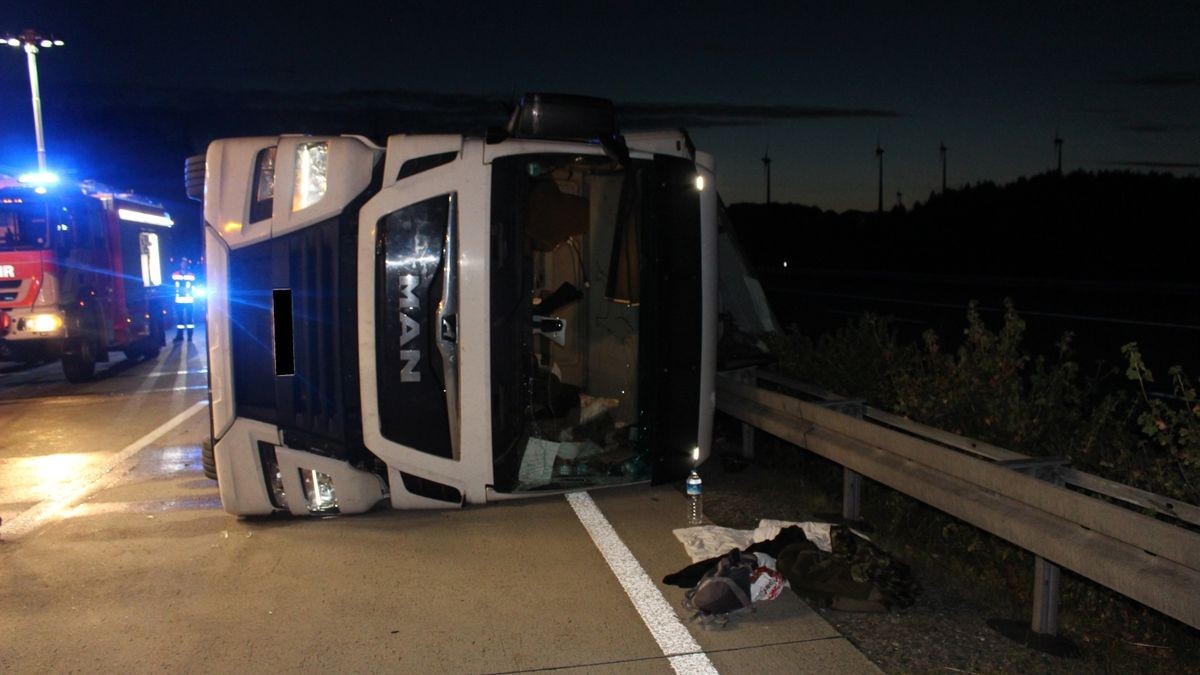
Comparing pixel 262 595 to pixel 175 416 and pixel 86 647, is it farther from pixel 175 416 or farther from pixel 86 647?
pixel 175 416

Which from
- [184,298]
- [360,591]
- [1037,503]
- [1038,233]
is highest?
[1038,233]

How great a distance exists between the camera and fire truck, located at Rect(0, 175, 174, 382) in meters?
15.2

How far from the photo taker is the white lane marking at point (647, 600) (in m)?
4.51

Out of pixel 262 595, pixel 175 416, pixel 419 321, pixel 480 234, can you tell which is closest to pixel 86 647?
pixel 262 595

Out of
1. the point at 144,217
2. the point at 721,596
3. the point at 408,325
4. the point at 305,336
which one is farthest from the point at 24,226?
the point at 721,596

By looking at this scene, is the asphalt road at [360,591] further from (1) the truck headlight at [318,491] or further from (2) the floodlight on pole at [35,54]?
(2) the floodlight on pole at [35,54]

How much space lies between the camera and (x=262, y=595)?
5406mm

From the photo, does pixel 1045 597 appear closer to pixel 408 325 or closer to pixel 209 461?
pixel 408 325

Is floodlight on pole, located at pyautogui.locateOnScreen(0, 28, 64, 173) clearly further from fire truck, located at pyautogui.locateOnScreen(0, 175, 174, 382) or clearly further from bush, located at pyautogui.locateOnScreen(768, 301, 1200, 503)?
bush, located at pyautogui.locateOnScreen(768, 301, 1200, 503)

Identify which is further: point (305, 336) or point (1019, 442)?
point (305, 336)

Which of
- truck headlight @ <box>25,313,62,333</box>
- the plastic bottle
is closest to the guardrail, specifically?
the plastic bottle

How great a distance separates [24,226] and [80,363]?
2134mm

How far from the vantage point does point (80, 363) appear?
51.2 ft

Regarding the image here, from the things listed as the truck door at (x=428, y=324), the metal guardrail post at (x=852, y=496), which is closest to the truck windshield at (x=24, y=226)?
the truck door at (x=428, y=324)
